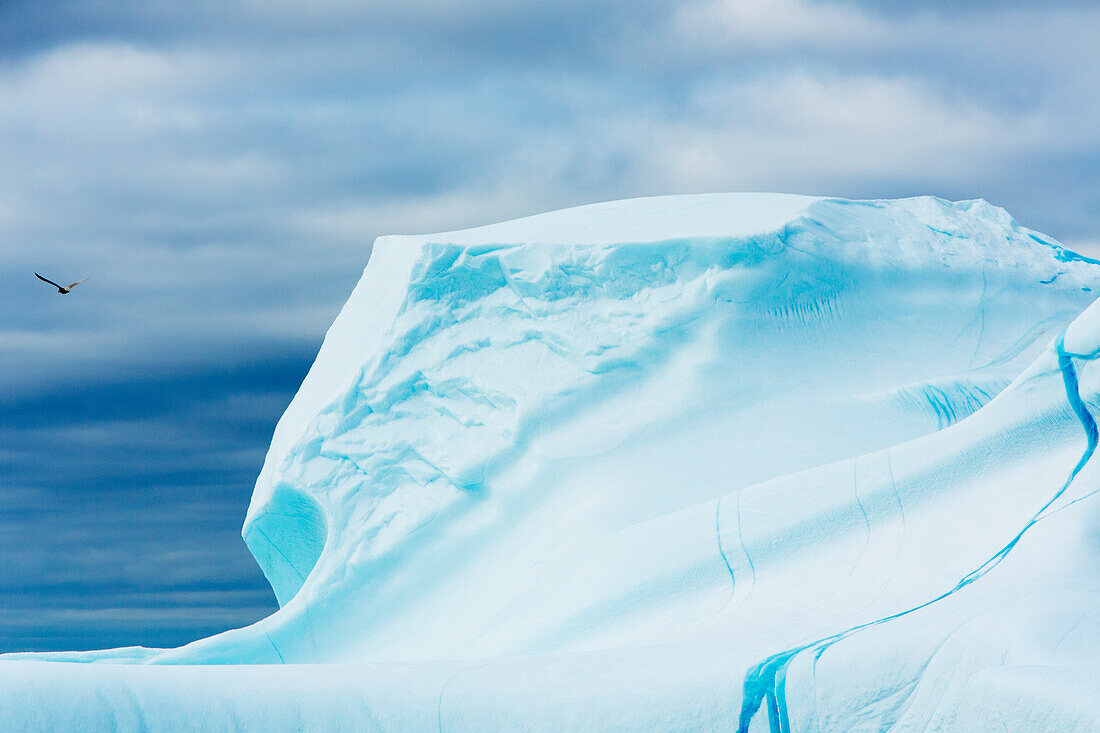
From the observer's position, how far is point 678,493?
9.13 m

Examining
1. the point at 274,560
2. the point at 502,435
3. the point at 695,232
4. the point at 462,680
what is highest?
the point at 695,232

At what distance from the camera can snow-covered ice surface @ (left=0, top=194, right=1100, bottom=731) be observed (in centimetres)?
575

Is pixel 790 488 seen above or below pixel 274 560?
above

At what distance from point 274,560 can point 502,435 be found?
3.63 metres

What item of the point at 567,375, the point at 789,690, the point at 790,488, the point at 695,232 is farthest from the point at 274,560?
the point at 789,690

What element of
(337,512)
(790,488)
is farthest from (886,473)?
(337,512)

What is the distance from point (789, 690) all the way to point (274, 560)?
7.70 metres

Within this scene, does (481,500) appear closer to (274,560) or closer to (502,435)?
(502,435)

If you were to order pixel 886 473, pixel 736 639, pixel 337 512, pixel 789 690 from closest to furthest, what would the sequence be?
pixel 789 690 → pixel 736 639 → pixel 886 473 → pixel 337 512

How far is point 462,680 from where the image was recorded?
20.0 feet

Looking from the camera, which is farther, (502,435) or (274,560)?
(274,560)

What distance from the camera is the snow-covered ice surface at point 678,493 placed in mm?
5754

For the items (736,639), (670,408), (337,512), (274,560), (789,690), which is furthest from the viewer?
(274,560)

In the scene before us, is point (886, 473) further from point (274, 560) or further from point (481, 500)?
point (274, 560)
